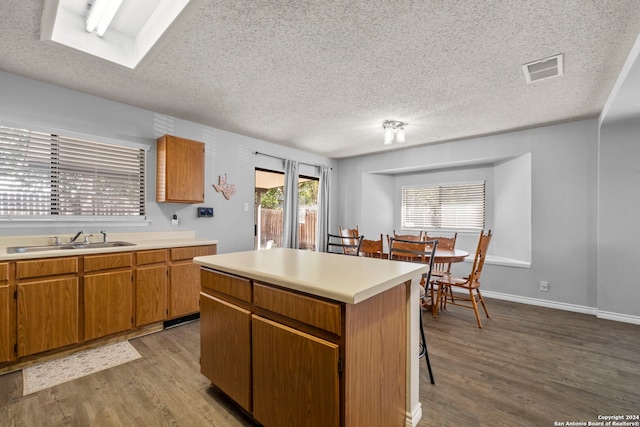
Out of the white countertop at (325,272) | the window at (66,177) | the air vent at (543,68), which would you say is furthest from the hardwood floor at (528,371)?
the window at (66,177)

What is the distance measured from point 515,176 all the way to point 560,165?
573 millimetres

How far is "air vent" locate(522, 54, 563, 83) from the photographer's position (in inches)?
86.5

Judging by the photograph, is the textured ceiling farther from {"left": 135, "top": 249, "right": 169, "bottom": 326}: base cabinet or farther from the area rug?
the area rug

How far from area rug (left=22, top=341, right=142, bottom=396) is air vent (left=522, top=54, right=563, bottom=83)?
410cm

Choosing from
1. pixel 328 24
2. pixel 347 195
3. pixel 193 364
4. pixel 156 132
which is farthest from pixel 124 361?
pixel 347 195

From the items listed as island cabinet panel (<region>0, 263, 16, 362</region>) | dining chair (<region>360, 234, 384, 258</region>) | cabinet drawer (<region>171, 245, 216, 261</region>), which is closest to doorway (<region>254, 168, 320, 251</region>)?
cabinet drawer (<region>171, 245, 216, 261</region>)

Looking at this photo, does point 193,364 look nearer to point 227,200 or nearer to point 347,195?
point 227,200

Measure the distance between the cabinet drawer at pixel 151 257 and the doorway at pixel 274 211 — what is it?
1.73m

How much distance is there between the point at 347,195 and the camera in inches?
235

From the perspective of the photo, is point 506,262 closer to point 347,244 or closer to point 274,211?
point 347,244

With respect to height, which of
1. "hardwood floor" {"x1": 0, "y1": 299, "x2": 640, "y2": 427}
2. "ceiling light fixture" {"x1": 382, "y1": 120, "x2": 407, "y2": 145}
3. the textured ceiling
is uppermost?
the textured ceiling

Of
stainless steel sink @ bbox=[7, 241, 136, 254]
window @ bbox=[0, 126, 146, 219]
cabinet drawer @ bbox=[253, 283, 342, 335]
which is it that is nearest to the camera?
cabinet drawer @ bbox=[253, 283, 342, 335]

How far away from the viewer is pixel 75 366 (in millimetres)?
2248

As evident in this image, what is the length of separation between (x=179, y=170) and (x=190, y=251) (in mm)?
977
